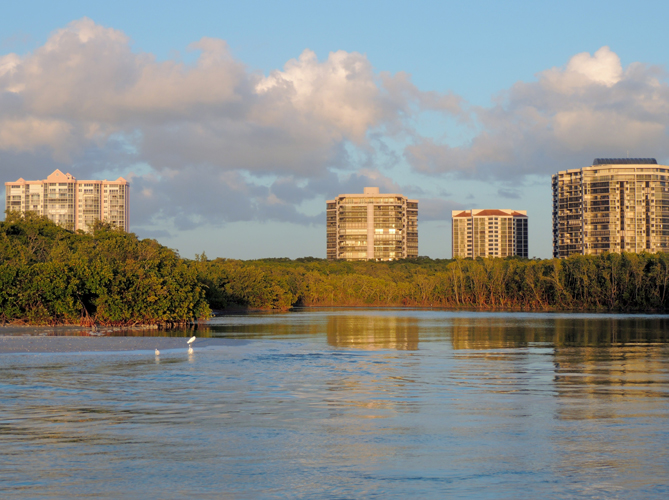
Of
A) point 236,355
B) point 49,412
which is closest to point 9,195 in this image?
point 236,355

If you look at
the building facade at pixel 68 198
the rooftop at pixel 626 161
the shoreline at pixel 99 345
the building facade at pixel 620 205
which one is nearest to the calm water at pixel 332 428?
the shoreline at pixel 99 345

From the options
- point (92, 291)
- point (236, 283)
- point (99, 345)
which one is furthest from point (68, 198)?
point (99, 345)

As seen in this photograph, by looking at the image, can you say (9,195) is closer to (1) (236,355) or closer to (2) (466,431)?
(1) (236,355)

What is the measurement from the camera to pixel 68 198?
19438 centimetres

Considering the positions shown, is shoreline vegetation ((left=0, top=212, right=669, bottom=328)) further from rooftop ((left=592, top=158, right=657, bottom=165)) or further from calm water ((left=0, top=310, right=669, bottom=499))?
rooftop ((left=592, top=158, right=657, bottom=165))

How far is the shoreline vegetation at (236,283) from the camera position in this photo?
49906 mm

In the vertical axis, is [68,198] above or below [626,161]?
below

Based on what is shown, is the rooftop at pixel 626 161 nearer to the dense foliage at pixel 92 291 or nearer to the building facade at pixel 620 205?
the building facade at pixel 620 205

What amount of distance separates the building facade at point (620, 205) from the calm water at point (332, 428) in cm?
15207

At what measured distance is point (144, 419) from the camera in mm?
15266

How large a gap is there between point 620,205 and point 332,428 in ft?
554

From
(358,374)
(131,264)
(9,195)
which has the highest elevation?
(9,195)

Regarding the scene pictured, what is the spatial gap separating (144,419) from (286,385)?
20.7 ft

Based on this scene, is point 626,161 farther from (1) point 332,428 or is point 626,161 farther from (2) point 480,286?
(1) point 332,428
